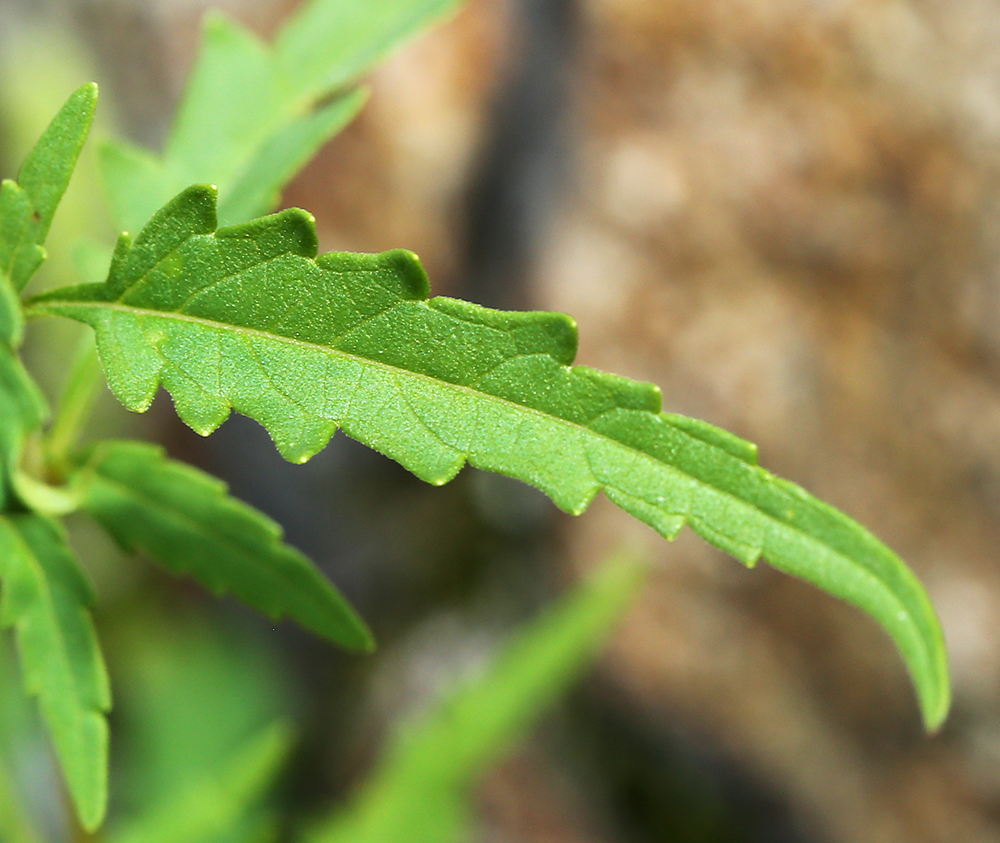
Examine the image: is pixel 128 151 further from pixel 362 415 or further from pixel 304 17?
pixel 362 415

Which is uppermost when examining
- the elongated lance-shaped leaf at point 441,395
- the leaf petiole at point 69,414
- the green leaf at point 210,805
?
the elongated lance-shaped leaf at point 441,395

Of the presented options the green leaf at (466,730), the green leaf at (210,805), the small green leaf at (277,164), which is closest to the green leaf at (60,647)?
the small green leaf at (277,164)

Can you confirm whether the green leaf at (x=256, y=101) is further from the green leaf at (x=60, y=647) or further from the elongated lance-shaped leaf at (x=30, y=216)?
the green leaf at (x=60, y=647)

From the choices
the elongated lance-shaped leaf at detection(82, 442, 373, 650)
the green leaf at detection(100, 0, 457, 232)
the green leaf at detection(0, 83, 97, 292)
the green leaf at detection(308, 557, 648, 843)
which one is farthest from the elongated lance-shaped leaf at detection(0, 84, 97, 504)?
the green leaf at detection(308, 557, 648, 843)

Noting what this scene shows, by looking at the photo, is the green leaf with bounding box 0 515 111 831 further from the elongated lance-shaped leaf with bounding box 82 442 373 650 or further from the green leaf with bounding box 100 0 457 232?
the green leaf with bounding box 100 0 457 232

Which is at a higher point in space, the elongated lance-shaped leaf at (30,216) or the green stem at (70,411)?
the elongated lance-shaped leaf at (30,216)

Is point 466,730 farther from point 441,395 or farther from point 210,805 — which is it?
point 441,395
